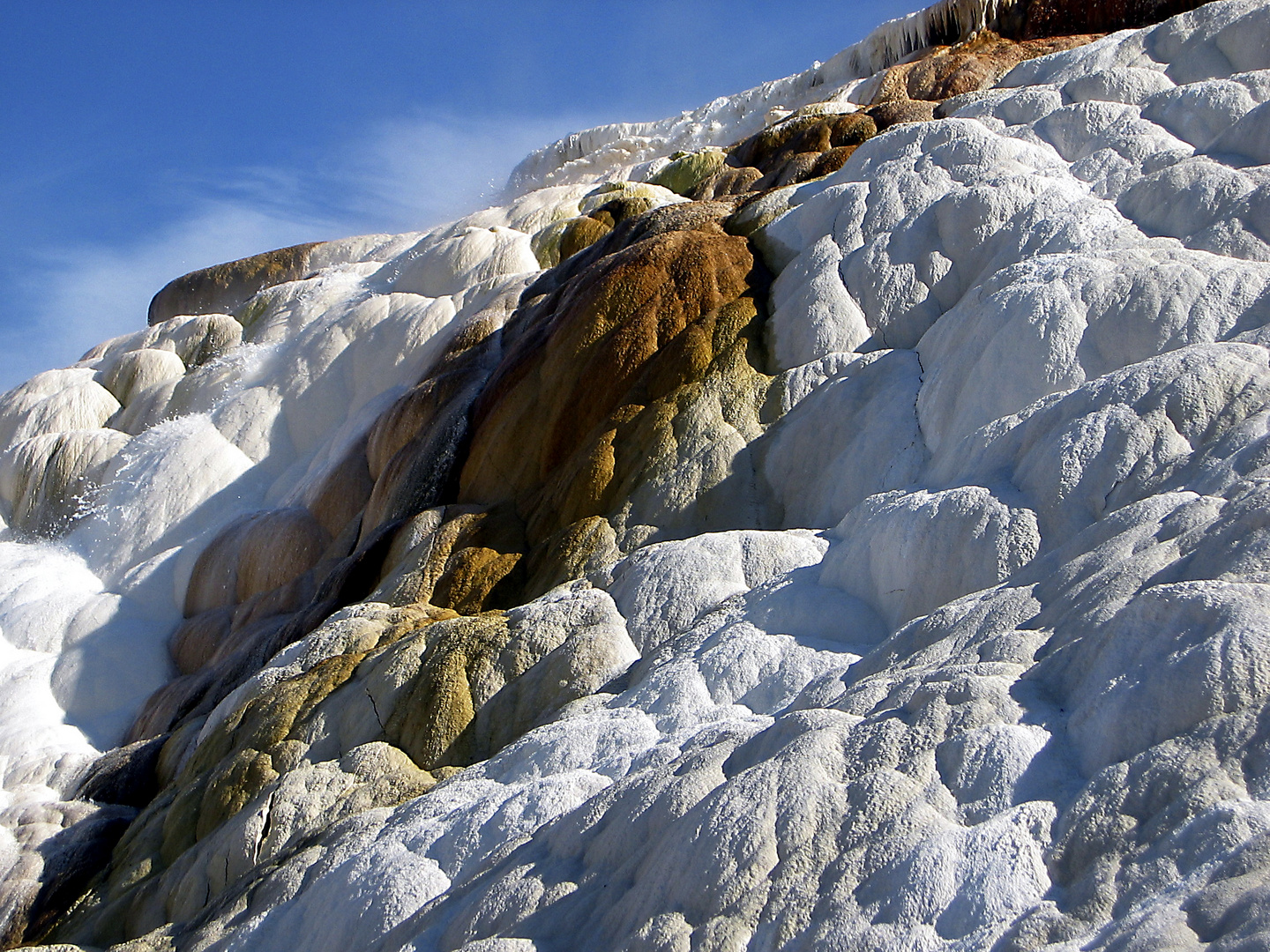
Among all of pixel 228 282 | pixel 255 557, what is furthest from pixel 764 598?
pixel 228 282

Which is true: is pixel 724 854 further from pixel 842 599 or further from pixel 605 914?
pixel 842 599

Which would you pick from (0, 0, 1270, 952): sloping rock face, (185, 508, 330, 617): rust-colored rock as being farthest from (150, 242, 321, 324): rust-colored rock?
(185, 508, 330, 617): rust-colored rock

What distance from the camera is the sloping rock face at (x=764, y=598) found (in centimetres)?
303

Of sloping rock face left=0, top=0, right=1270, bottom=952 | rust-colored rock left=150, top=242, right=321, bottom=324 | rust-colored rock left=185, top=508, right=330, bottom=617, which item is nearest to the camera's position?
sloping rock face left=0, top=0, right=1270, bottom=952

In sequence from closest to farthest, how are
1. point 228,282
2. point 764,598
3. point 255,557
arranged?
point 764,598 → point 255,557 → point 228,282

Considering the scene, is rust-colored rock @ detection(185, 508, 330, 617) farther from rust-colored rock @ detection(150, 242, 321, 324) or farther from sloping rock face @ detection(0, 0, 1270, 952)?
rust-colored rock @ detection(150, 242, 321, 324)

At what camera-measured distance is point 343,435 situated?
526 inches

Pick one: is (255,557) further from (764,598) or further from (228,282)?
(228,282)

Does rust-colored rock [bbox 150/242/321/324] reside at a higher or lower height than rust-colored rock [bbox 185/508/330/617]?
higher

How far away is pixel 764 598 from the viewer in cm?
570

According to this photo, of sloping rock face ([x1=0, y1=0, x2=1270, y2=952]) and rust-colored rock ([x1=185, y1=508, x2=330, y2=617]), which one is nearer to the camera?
sloping rock face ([x1=0, y1=0, x2=1270, y2=952])

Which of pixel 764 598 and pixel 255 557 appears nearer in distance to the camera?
pixel 764 598

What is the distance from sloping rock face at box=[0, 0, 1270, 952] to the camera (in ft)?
9.94

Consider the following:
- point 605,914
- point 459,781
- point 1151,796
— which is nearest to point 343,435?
point 459,781
